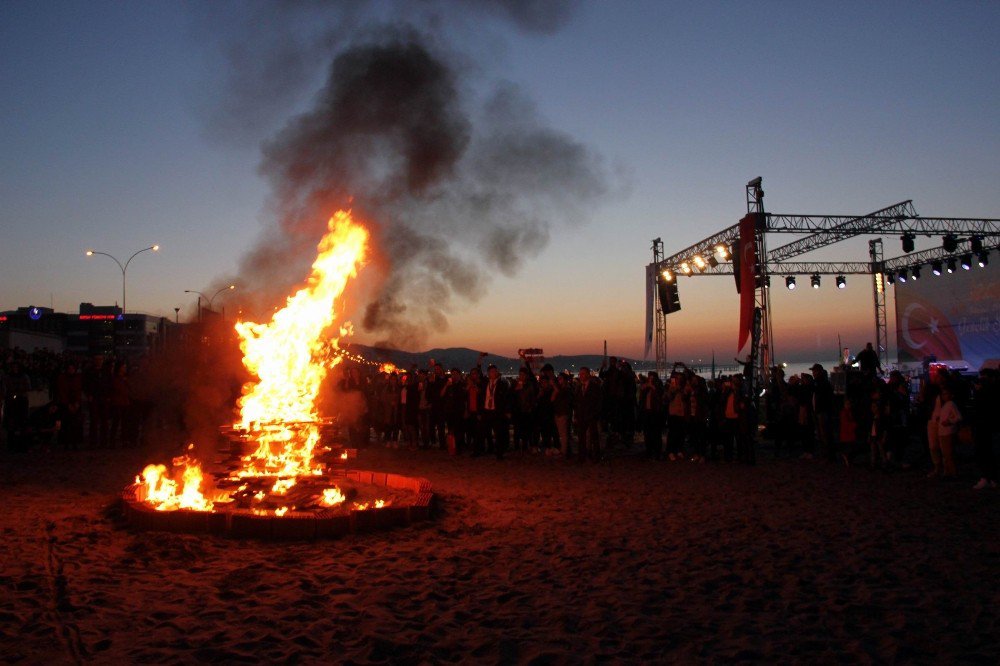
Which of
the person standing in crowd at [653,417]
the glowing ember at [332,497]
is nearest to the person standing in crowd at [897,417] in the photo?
the person standing in crowd at [653,417]

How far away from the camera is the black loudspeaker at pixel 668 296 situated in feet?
92.4

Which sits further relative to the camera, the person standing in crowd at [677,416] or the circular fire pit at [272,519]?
the person standing in crowd at [677,416]

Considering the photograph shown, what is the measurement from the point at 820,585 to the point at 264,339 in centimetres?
853

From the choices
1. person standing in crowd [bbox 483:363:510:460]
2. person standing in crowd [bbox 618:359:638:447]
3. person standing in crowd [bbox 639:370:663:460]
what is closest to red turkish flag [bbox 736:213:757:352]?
person standing in crowd [bbox 618:359:638:447]

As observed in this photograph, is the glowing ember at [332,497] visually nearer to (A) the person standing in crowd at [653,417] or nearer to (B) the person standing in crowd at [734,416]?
(A) the person standing in crowd at [653,417]

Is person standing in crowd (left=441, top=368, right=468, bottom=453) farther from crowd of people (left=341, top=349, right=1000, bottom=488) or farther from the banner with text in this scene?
the banner with text

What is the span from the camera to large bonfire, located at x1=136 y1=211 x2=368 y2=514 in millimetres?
9758

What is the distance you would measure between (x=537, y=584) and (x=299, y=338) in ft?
21.4

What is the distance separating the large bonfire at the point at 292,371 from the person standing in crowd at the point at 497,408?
12.1 feet

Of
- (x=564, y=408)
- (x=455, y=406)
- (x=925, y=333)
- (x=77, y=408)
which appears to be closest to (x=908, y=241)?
(x=925, y=333)

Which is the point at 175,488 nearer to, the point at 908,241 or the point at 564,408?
the point at 564,408

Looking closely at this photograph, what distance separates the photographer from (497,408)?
49.9ft

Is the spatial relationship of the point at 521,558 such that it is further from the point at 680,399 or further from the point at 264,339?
the point at 680,399

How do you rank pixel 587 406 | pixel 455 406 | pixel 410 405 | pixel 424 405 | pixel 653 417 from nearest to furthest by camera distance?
pixel 587 406 < pixel 653 417 < pixel 455 406 < pixel 424 405 < pixel 410 405
